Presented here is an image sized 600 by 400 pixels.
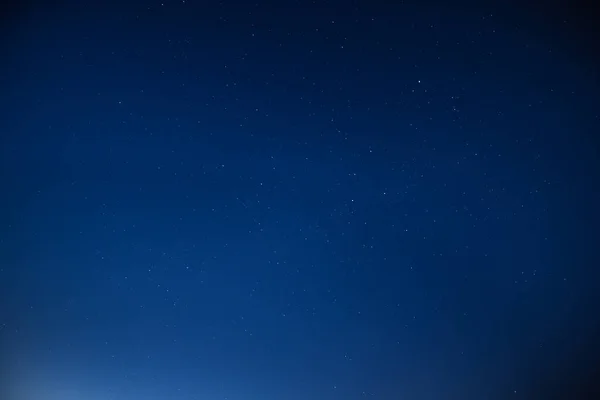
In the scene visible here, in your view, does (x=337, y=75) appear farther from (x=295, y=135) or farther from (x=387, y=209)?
(x=387, y=209)

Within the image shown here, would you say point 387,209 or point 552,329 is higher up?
point 387,209

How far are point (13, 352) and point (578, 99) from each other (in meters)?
1.45

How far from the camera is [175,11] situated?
3.32 ft

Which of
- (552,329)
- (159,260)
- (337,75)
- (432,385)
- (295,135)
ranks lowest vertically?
(432,385)

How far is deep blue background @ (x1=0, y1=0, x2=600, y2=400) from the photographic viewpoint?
3.32ft

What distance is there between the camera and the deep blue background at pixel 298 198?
101cm

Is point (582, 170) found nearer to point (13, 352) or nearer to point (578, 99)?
point (578, 99)

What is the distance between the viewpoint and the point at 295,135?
3.40 ft

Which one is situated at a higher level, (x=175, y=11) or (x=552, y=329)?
(x=175, y=11)

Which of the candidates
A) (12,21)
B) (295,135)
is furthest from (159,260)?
(12,21)

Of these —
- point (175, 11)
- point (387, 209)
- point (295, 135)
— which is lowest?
point (387, 209)

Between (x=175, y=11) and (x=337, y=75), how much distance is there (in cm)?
39

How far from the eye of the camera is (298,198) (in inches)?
41.1

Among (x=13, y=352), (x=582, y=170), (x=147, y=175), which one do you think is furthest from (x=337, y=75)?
(x=13, y=352)
